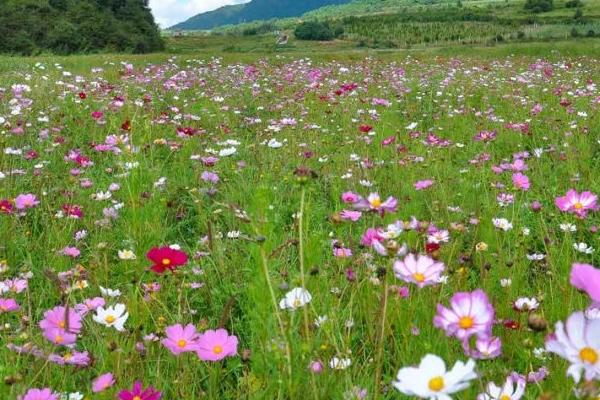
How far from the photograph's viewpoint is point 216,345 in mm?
1198

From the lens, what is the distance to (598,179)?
315cm

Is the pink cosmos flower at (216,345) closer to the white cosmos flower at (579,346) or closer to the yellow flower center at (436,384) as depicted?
the yellow flower center at (436,384)

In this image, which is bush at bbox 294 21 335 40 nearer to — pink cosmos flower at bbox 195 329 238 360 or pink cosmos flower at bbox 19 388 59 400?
pink cosmos flower at bbox 195 329 238 360

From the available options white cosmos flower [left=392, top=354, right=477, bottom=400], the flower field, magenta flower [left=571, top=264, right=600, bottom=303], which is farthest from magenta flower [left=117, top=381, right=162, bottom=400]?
magenta flower [left=571, top=264, right=600, bottom=303]

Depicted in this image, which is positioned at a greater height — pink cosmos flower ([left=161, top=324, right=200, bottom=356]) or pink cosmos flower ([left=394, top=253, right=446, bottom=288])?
pink cosmos flower ([left=394, top=253, right=446, bottom=288])

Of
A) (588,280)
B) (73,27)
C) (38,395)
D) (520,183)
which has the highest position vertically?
(73,27)

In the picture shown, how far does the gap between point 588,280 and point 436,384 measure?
23cm

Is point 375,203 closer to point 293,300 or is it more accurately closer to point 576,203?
point 293,300

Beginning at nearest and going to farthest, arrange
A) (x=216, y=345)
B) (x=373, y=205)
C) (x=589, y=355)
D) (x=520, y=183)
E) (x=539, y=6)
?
(x=589, y=355), (x=216, y=345), (x=373, y=205), (x=520, y=183), (x=539, y=6)

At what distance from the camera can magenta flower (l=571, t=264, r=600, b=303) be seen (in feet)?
2.10

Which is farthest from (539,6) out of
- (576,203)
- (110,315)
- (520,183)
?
(110,315)

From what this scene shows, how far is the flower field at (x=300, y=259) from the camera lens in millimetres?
1130

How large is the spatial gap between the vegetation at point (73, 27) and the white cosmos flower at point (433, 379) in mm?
24636

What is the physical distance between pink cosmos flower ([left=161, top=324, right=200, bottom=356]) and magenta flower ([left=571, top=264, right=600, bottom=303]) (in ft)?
2.63
